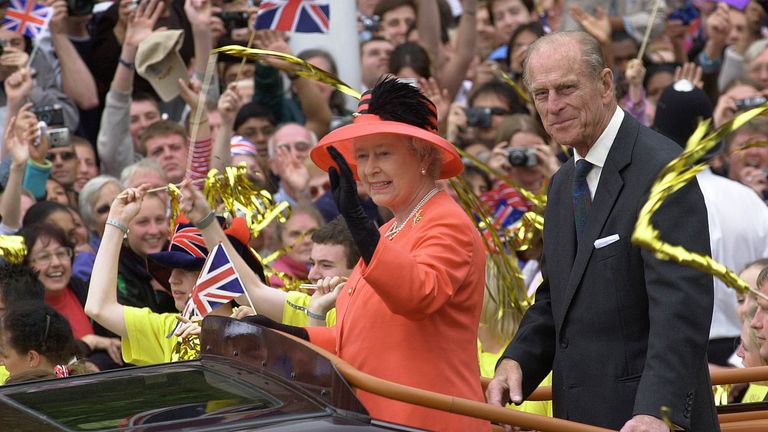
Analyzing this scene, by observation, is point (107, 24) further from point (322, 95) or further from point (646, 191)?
point (646, 191)

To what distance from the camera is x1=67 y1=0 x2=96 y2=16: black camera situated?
29.1ft

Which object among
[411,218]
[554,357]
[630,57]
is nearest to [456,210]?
[411,218]

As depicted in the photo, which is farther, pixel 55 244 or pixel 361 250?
pixel 55 244

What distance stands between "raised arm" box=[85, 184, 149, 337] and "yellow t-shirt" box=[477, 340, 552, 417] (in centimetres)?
148

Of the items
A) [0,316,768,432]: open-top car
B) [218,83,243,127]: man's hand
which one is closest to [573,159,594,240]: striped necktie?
[0,316,768,432]: open-top car

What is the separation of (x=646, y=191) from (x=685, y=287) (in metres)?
0.32

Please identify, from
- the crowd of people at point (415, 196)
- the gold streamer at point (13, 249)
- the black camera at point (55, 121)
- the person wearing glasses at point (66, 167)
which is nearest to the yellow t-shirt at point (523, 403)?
the crowd of people at point (415, 196)

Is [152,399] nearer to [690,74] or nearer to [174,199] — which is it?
[174,199]

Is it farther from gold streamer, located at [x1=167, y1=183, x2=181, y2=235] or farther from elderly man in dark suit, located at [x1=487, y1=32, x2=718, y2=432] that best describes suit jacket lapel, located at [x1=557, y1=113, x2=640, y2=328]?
gold streamer, located at [x1=167, y1=183, x2=181, y2=235]

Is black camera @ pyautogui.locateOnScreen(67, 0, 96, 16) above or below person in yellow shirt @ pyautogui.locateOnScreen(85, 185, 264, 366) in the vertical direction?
above

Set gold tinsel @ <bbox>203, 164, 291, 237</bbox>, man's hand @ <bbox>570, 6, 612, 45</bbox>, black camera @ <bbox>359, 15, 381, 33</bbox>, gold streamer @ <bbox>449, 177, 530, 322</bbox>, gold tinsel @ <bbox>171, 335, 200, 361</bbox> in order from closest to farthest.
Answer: gold tinsel @ <bbox>171, 335, 200, 361</bbox>
gold streamer @ <bbox>449, 177, 530, 322</bbox>
gold tinsel @ <bbox>203, 164, 291, 237</bbox>
man's hand @ <bbox>570, 6, 612, 45</bbox>
black camera @ <bbox>359, 15, 381, 33</bbox>

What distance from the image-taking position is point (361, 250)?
3.48 meters

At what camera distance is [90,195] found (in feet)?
24.8

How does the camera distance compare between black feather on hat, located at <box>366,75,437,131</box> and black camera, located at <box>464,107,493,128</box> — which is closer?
black feather on hat, located at <box>366,75,437,131</box>
